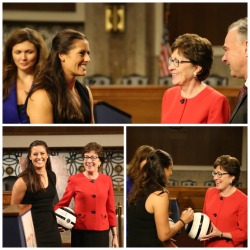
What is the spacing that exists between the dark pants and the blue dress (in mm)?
254

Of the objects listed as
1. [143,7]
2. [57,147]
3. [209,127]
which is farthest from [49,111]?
[143,7]

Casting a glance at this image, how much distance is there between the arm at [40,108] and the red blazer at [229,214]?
1.18 ft

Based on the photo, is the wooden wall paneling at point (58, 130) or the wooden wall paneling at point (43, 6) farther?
the wooden wall paneling at point (43, 6)

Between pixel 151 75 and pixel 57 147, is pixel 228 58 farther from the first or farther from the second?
pixel 151 75

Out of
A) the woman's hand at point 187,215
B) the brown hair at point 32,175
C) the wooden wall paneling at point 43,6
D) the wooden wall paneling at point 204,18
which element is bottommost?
the woman's hand at point 187,215

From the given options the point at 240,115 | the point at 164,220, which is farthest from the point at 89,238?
the point at 240,115

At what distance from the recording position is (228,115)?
115 centimetres

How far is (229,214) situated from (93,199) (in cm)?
28

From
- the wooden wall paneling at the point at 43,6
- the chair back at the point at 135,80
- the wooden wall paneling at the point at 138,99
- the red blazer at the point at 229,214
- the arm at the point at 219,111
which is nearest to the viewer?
the arm at the point at 219,111

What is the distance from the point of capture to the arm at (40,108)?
1.13 meters

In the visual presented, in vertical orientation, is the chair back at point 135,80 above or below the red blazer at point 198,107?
above

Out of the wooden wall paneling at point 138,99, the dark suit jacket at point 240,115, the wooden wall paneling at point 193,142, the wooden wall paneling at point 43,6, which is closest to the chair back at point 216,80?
the wooden wall paneling at point 138,99

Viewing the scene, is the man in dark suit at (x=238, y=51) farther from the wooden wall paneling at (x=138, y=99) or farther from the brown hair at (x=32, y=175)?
the wooden wall paneling at (x=138, y=99)

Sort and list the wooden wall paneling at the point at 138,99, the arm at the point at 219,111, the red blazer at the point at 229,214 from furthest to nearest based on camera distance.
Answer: the wooden wall paneling at the point at 138,99 < the red blazer at the point at 229,214 < the arm at the point at 219,111
